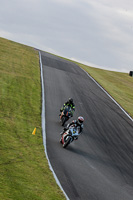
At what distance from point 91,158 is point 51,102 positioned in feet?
29.8

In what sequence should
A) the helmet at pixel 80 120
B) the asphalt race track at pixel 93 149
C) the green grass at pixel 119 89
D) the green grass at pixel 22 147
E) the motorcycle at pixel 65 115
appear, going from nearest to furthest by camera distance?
1. the green grass at pixel 22 147
2. the asphalt race track at pixel 93 149
3. the helmet at pixel 80 120
4. the motorcycle at pixel 65 115
5. the green grass at pixel 119 89

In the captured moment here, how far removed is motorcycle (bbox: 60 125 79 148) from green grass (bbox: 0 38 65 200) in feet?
3.88

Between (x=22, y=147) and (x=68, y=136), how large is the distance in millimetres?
3038

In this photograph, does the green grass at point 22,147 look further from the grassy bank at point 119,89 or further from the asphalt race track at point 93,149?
the grassy bank at point 119,89

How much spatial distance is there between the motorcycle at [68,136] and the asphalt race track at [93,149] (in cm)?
31

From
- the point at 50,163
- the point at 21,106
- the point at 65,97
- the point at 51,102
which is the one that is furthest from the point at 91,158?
the point at 65,97

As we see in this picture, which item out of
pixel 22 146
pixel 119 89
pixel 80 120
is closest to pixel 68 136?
pixel 80 120

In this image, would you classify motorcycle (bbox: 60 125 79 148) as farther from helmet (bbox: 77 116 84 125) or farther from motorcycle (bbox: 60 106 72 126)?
motorcycle (bbox: 60 106 72 126)

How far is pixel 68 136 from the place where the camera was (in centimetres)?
1620

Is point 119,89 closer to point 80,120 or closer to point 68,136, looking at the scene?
point 80,120

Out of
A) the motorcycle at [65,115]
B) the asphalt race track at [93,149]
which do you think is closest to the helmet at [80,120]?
the asphalt race track at [93,149]

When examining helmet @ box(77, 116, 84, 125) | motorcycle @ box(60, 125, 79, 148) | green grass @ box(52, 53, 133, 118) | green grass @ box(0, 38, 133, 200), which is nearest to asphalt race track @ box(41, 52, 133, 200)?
motorcycle @ box(60, 125, 79, 148)

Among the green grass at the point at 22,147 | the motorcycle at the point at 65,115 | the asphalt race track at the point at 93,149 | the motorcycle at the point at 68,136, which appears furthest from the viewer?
the motorcycle at the point at 65,115

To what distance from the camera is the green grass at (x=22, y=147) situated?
32.9 feet
